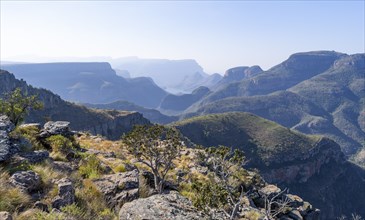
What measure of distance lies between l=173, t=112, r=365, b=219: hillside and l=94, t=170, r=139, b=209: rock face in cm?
13874

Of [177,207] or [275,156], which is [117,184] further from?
[275,156]

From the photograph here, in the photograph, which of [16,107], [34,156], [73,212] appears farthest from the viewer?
[16,107]

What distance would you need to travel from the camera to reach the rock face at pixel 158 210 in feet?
30.7

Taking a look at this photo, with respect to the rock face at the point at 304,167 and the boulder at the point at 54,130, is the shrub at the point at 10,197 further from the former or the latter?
the rock face at the point at 304,167

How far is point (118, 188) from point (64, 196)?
9.48 ft

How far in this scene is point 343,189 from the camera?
17450 centimetres

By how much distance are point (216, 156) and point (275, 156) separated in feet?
499

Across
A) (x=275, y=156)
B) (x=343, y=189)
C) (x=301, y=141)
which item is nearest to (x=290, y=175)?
(x=275, y=156)

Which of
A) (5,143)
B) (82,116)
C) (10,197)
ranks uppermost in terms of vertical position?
(5,143)

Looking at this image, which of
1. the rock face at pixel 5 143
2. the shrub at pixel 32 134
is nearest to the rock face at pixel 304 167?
the shrub at pixel 32 134

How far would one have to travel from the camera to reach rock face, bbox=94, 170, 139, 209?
1155 cm

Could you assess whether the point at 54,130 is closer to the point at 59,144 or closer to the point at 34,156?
the point at 59,144

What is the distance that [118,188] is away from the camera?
12391 mm

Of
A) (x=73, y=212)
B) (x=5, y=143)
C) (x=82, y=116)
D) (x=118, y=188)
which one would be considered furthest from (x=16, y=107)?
(x=82, y=116)
